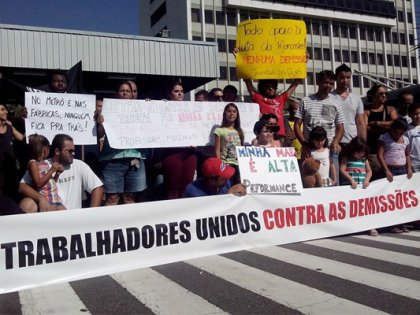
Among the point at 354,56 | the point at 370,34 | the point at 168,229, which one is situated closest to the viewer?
the point at 168,229

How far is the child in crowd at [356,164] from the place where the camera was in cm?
641

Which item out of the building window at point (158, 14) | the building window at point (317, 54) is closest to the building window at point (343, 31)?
the building window at point (317, 54)

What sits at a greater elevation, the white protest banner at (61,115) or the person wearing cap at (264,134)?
the white protest banner at (61,115)

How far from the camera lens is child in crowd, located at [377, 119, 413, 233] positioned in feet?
22.3

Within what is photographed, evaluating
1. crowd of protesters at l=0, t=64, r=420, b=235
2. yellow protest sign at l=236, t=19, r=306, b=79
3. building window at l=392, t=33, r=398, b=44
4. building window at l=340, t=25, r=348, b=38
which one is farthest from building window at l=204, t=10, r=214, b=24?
crowd of protesters at l=0, t=64, r=420, b=235

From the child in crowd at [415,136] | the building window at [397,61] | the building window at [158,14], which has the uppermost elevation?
the building window at [158,14]

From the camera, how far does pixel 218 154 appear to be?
634 cm

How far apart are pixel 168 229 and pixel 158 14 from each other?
61463 mm

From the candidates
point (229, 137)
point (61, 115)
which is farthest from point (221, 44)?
point (61, 115)

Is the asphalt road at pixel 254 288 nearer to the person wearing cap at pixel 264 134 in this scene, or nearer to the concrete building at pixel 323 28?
the person wearing cap at pixel 264 134

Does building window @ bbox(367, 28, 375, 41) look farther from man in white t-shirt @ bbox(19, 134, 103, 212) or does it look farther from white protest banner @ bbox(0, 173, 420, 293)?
man in white t-shirt @ bbox(19, 134, 103, 212)

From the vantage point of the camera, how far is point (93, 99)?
6.00 metres

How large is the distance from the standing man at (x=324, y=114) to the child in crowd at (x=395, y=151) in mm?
690

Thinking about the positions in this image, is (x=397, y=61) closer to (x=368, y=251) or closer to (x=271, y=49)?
(x=271, y=49)
